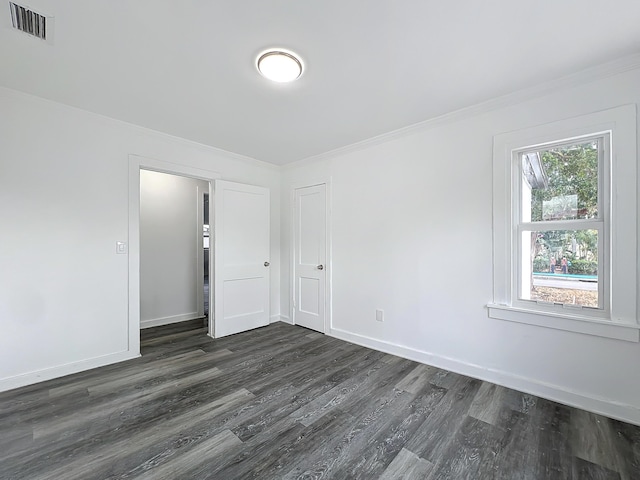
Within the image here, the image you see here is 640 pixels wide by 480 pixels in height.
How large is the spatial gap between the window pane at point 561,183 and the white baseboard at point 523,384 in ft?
4.52

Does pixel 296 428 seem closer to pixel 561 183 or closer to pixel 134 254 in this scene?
pixel 134 254

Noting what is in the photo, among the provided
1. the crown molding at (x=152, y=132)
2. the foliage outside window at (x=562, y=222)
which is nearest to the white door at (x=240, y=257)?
the crown molding at (x=152, y=132)

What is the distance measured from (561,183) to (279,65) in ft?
8.07

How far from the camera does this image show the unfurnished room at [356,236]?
64.2 inches

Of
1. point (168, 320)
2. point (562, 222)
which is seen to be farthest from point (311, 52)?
point (168, 320)

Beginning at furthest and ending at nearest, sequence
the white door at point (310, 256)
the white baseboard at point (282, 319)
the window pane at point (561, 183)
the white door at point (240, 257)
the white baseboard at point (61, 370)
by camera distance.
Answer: the white baseboard at point (282, 319), the white door at point (310, 256), the white door at point (240, 257), the white baseboard at point (61, 370), the window pane at point (561, 183)

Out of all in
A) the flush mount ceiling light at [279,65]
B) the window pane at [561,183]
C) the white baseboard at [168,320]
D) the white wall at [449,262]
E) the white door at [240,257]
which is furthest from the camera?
the white baseboard at [168,320]

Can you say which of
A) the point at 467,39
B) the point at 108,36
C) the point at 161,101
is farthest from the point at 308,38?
the point at 161,101

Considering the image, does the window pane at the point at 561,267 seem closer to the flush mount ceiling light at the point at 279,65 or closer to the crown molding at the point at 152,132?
the flush mount ceiling light at the point at 279,65

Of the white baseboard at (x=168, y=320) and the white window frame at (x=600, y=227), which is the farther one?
the white baseboard at (x=168, y=320)

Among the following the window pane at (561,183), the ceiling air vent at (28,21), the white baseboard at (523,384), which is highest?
the ceiling air vent at (28,21)

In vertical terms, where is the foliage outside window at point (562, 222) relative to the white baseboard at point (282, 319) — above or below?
above

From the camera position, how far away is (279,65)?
193 centimetres

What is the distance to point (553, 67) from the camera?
2031 mm
